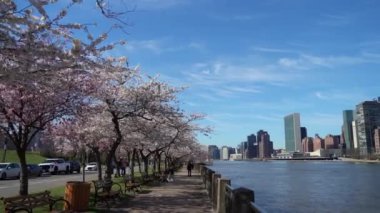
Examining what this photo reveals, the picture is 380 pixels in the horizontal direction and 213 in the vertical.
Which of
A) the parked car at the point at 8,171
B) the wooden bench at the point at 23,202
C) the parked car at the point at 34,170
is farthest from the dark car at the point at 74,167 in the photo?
the wooden bench at the point at 23,202

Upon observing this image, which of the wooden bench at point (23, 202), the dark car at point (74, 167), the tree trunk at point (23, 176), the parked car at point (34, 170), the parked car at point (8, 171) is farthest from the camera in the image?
the dark car at point (74, 167)

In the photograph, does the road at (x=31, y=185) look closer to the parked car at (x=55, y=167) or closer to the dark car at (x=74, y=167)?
the parked car at (x=55, y=167)

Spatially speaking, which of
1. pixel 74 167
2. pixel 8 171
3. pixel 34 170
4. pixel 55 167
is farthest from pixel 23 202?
pixel 74 167

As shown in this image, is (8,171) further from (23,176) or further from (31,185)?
(23,176)

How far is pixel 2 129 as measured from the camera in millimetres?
18516

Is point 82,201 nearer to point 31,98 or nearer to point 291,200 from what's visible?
point 31,98

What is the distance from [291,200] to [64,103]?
24.5m

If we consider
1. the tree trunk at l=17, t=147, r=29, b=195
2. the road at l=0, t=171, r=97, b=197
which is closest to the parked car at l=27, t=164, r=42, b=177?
the road at l=0, t=171, r=97, b=197

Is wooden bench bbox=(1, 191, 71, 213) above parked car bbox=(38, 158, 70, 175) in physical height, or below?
below

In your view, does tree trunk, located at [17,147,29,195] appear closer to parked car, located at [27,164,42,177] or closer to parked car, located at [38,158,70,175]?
parked car, located at [27,164,42,177]

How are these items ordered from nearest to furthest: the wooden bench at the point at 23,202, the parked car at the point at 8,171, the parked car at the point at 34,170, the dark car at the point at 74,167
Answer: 1. the wooden bench at the point at 23,202
2. the parked car at the point at 8,171
3. the parked car at the point at 34,170
4. the dark car at the point at 74,167

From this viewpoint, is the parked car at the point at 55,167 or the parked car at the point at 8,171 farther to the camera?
the parked car at the point at 55,167

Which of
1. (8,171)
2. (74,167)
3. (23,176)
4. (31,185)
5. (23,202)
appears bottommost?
(31,185)

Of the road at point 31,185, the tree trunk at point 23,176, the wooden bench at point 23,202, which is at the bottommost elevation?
the road at point 31,185
